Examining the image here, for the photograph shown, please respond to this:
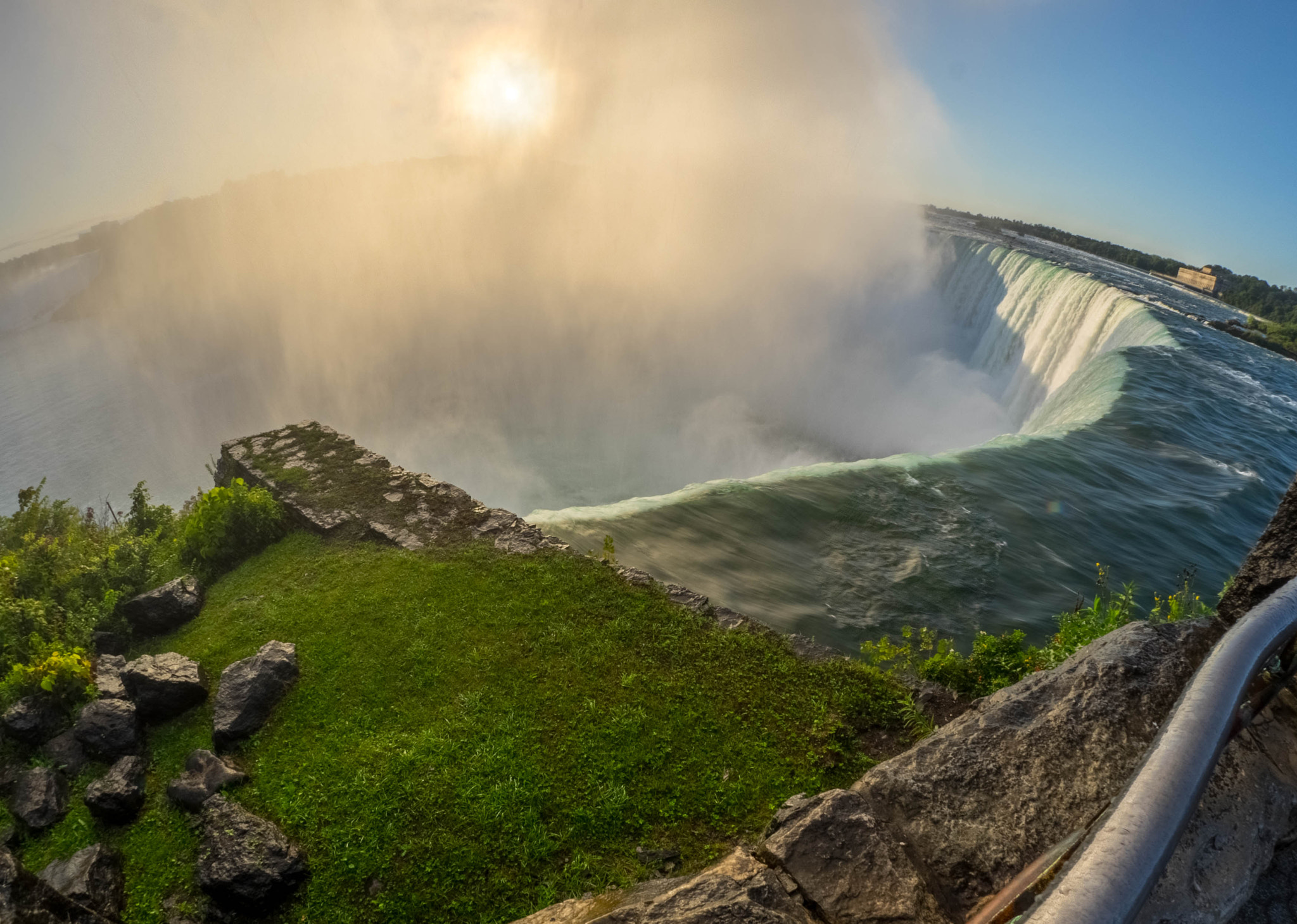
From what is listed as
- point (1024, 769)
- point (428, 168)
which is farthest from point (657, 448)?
point (428, 168)

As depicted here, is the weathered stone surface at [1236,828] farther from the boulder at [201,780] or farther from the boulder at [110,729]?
the boulder at [110,729]

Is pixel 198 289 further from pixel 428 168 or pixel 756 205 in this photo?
pixel 756 205

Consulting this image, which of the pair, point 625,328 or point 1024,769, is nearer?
point 1024,769

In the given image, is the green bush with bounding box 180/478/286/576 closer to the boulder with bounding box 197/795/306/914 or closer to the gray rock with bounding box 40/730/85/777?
the gray rock with bounding box 40/730/85/777

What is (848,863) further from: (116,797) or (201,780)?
(116,797)

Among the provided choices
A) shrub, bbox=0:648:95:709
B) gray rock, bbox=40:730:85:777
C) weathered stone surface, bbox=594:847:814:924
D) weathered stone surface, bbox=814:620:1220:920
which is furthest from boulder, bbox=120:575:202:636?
weathered stone surface, bbox=814:620:1220:920

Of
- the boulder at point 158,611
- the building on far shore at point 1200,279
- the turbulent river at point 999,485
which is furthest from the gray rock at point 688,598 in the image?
the building on far shore at point 1200,279

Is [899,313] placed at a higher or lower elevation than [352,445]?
higher
